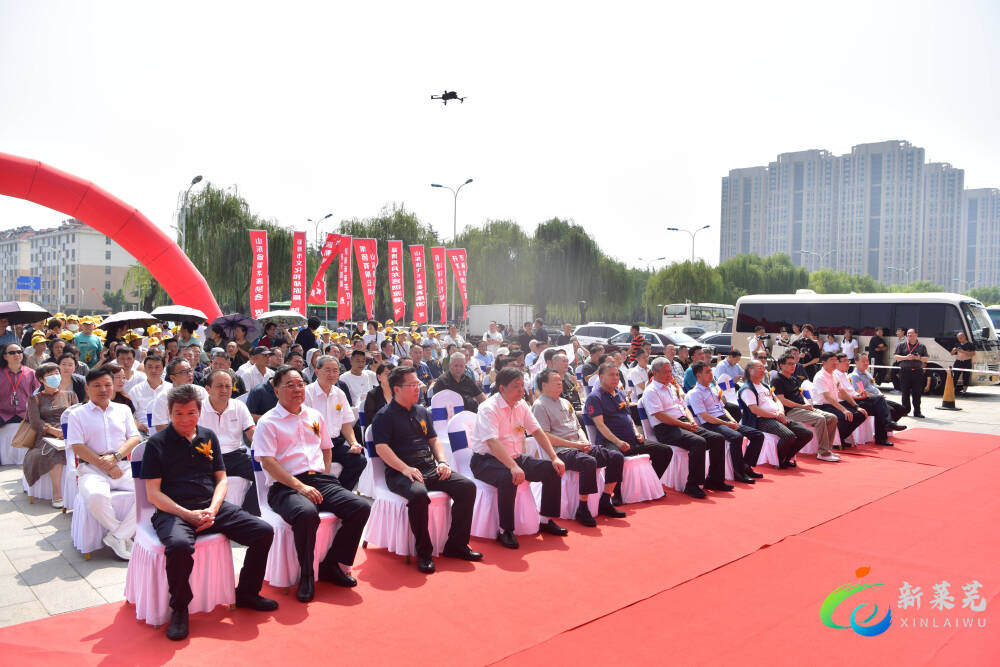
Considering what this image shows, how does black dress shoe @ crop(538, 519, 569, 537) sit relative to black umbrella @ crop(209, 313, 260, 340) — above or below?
below

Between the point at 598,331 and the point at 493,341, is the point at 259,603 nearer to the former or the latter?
the point at 493,341

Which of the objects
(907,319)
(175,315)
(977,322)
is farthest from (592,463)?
(977,322)

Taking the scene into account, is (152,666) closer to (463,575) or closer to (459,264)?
(463,575)

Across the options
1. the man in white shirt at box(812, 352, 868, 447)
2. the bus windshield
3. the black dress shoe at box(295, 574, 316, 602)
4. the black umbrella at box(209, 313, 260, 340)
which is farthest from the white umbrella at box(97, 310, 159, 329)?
the bus windshield

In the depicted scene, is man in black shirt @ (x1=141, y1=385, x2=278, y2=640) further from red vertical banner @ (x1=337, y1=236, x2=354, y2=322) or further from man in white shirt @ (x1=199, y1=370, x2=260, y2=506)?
red vertical banner @ (x1=337, y1=236, x2=354, y2=322)

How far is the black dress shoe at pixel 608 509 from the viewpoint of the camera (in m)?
5.57

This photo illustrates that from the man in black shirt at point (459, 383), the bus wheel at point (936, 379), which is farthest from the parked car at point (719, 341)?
the man in black shirt at point (459, 383)

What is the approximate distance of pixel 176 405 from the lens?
→ 3.68m

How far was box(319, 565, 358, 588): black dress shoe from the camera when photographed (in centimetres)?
401

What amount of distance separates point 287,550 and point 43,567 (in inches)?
68.5

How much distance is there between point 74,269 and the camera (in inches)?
3132

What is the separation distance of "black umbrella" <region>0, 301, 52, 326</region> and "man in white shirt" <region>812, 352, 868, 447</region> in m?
12.2

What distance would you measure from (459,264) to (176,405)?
20051mm

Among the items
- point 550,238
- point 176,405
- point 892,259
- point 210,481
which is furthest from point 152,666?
point 892,259
